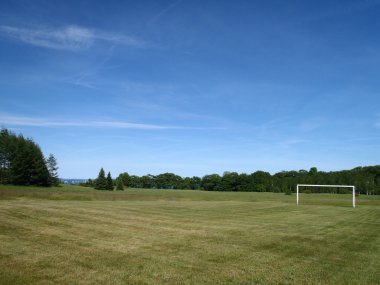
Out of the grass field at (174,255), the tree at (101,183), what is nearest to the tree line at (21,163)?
the tree at (101,183)

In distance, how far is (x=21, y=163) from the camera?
86.0 meters

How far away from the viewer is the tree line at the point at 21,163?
8600cm

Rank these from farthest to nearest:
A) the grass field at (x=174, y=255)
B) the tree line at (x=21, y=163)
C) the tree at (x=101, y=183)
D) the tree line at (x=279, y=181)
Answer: the tree line at (x=279, y=181) → the tree at (x=101, y=183) → the tree line at (x=21, y=163) → the grass field at (x=174, y=255)

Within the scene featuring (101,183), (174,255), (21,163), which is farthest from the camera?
(101,183)

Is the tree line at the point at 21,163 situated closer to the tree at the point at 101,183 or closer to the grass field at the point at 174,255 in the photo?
the tree at the point at 101,183

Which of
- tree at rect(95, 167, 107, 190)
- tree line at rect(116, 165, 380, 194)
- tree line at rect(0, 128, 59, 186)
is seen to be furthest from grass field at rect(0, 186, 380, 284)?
tree line at rect(116, 165, 380, 194)

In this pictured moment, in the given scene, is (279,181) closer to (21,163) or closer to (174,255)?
(21,163)

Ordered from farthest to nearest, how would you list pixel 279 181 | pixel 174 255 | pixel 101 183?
pixel 279 181, pixel 101 183, pixel 174 255

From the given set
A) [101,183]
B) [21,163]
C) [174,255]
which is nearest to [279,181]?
[101,183]

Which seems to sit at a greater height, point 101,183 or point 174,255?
point 174,255

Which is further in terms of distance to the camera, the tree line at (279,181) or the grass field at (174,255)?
the tree line at (279,181)

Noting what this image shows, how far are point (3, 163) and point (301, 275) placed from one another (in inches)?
3967

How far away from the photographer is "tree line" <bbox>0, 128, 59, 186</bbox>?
8600 centimetres

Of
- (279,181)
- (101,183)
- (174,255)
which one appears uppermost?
(279,181)
